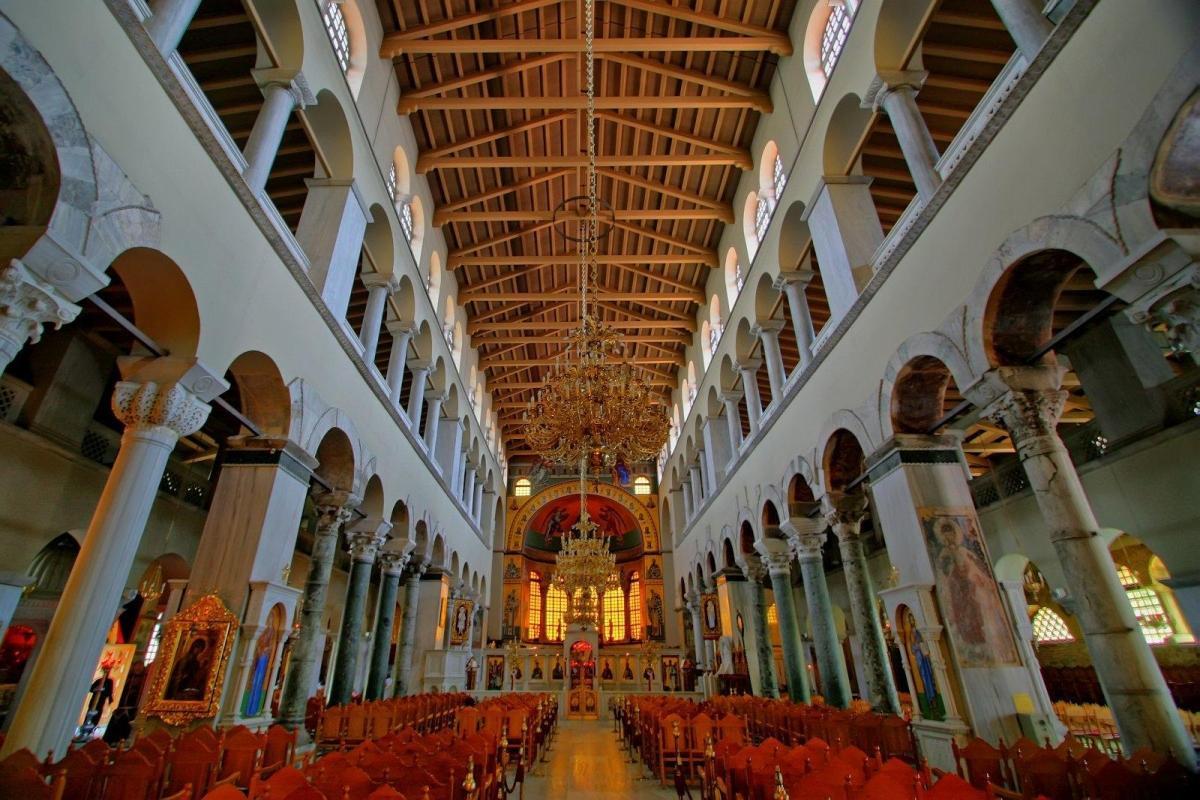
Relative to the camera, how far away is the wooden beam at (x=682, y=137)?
1241 cm

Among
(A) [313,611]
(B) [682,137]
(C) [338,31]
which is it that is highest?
(B) [682,137]

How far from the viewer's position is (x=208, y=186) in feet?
17.9

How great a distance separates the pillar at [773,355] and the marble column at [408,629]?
9.00 meters

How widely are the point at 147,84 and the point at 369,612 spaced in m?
Answer: 17.7

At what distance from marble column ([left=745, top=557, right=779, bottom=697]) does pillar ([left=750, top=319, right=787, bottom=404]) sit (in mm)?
4387

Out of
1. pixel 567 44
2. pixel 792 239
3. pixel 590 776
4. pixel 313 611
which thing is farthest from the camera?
pixel 792 239

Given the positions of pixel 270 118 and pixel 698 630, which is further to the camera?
pixel 698 630

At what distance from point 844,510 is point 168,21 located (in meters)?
9.83

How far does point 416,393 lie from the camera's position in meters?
13.1

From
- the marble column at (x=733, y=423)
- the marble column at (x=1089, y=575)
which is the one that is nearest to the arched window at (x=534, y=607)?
the marble column at (x=733, y=423)

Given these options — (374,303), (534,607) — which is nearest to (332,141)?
(374,303)

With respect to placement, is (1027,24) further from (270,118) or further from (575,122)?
(575,122)

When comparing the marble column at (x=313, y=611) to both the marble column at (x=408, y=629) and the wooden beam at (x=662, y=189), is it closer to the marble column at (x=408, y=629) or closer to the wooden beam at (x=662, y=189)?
the marble column at (x=408, y=629)

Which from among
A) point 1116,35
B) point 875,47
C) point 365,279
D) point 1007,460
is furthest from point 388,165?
point 1007,460
